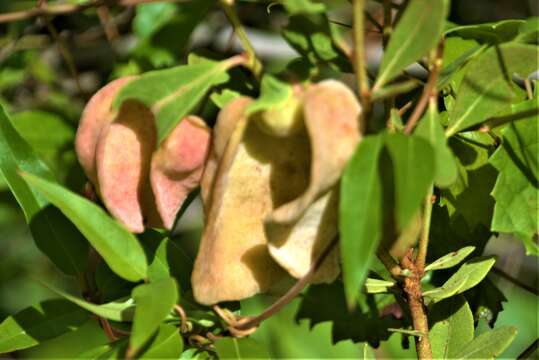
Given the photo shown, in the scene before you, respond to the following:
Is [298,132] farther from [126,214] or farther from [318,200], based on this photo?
[126,214]

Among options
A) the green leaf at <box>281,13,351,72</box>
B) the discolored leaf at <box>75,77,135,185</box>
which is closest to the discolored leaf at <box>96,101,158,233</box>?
the discolored leaf at <box>75,77,135,185</box>

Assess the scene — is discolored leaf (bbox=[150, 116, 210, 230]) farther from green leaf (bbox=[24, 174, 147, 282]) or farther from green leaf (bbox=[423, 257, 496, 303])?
green leaf (bbox=[423, 257, 496, 303])

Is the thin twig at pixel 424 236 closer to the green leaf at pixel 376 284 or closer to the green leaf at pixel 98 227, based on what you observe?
the green leaf at pixel 376 284

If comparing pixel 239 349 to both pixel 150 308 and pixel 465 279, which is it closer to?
pixel 150 308

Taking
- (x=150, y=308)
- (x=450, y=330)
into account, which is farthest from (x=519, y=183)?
(x=150, y=308)

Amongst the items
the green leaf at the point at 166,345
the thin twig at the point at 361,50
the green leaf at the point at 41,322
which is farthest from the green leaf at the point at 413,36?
the green leaf at the point at 41,322

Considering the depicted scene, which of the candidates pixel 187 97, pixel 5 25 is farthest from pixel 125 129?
pixel 5 25
